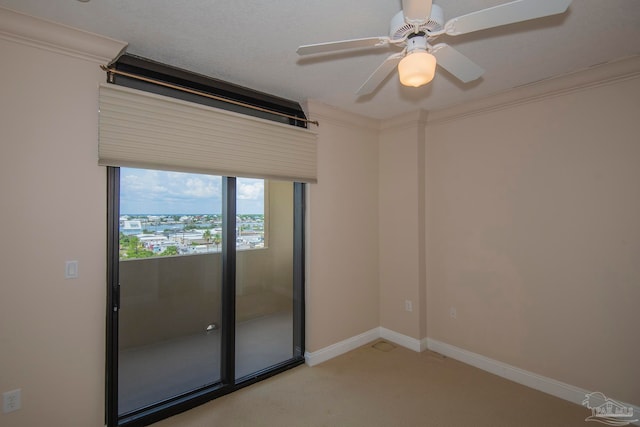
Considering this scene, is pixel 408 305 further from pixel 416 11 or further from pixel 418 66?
pixel 416 11

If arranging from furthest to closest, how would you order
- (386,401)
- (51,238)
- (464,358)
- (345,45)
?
(464,358) < (386,401) < (51,238) < (345,45)

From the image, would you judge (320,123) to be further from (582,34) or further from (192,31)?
(582,34)

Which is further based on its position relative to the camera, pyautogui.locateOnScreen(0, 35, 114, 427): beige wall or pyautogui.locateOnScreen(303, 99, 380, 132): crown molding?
pyautogui.locateOnScreen(303, 99, 380, 132): crown molding

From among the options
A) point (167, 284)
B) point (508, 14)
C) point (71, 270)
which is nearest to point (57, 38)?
point (71, 270)

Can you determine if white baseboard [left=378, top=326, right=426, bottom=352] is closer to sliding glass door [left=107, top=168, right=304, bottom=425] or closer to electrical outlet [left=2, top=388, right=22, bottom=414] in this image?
sliding glass door [left=107, top=168, right=304, bottom=425]

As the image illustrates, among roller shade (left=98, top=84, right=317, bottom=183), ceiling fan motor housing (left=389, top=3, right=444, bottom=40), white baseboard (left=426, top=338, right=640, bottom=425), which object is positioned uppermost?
ceiling fan motor housing (left=389, top=3, right=444, bottom=40)

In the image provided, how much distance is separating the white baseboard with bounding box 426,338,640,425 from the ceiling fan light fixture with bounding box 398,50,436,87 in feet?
9.29

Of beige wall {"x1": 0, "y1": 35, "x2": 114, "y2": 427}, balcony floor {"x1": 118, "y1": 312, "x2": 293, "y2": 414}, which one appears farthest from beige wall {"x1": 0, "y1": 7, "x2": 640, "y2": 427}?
balcony floor {"x1": 118, "y1": 312, "x2": 293, "y2": 414}

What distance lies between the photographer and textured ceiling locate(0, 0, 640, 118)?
1688 millimetres

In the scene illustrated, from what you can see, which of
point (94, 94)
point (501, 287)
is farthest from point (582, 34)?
point (94, 94)

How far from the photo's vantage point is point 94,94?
2.06m

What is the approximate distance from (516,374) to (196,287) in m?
2.99

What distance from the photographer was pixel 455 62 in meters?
1.62

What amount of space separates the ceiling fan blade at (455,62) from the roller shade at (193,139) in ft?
5.38
